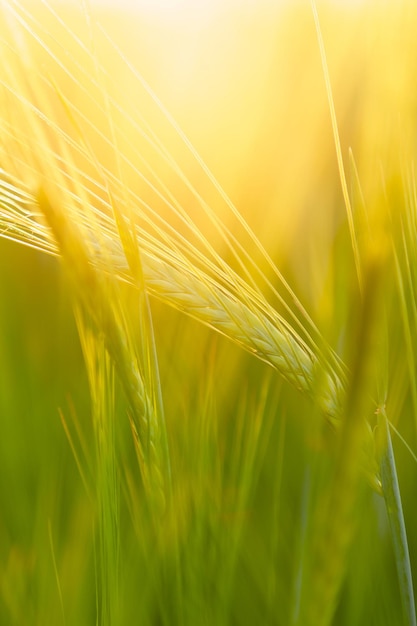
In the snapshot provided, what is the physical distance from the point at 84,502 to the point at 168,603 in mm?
75

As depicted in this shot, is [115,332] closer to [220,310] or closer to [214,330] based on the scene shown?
[220,310]

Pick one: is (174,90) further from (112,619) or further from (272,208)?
(112,619)

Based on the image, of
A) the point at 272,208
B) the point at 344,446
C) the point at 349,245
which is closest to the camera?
the point at 344,446

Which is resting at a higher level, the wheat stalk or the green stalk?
the wheat stalk

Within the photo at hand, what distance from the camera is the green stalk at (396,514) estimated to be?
262 millimetres

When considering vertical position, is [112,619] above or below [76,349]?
below

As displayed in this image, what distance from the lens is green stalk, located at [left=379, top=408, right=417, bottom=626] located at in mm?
262

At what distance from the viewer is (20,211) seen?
0.35 meters

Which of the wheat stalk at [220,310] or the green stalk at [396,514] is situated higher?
the wheat stalk at [220,310]

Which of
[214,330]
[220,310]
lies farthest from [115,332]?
[214,330]

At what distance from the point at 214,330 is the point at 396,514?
17cm

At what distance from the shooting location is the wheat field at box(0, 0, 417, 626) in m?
0.24

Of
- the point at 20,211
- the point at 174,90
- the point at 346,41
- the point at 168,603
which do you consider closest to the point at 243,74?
the point at 174,90

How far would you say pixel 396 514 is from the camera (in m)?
0.27
